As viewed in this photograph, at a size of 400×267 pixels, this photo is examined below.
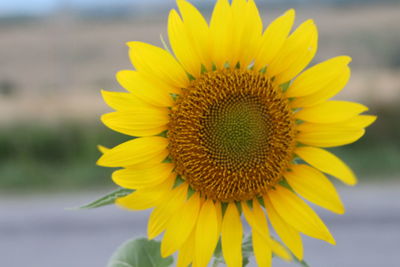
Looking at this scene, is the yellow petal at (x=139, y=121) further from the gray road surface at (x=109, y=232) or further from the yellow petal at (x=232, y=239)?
the gray road surface at (x=109, y=232)

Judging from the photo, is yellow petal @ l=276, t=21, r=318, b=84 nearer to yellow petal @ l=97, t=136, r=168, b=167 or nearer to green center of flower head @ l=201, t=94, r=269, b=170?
green center of flower head @ l=201, t=94, r=269, b=170

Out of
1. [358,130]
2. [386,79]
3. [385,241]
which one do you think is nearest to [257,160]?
[358,130]

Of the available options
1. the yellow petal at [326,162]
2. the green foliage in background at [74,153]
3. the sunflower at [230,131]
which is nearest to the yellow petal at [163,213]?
the sunflower at [230,131]

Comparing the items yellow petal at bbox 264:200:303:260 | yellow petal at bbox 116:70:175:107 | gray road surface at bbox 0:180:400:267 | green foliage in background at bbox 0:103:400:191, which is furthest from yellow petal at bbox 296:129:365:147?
green foliage in background at bbox 0:103:400:191

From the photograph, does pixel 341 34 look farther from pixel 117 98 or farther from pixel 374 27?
pixel 117 98

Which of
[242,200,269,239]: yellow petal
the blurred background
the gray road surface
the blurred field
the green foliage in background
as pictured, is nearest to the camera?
[242,200,269,239]: yellow petal

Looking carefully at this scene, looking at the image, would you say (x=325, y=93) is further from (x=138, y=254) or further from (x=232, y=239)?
(x=138, y=254)

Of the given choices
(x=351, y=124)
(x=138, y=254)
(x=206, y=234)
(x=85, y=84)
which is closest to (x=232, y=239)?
(x=206, y=234)

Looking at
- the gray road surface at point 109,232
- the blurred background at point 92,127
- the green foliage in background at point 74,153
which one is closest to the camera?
the gray road surface at point 109,232
